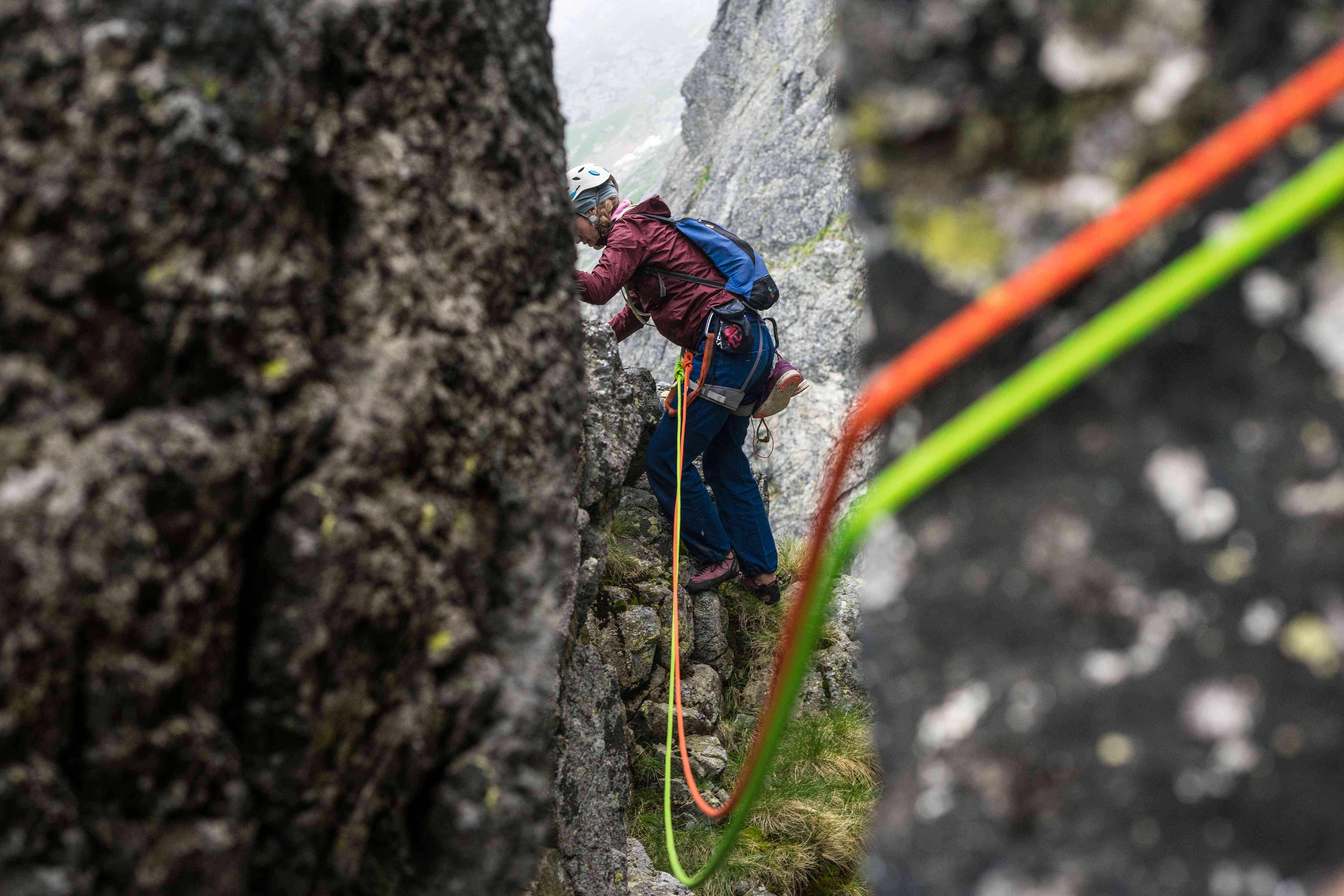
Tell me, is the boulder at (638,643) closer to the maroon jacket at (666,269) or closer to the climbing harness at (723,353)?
the climbing harness at (723,353)

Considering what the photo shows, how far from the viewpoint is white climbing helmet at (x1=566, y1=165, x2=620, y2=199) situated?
5.69 meters

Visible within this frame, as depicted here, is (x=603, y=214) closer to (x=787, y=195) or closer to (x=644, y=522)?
(x=644, y=522)

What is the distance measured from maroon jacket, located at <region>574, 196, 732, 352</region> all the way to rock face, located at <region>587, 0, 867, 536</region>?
607 centimetres

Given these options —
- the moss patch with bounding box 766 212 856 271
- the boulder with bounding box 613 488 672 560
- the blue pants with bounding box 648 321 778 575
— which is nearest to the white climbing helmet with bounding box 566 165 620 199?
the blue pants with bounding box 648 321 778 575

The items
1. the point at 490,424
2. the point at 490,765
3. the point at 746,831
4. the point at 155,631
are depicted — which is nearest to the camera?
the point at 155,631

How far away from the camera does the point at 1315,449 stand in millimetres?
887

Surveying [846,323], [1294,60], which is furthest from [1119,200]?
[846,323]

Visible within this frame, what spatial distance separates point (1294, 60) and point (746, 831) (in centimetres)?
509

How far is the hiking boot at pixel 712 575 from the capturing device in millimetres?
6527

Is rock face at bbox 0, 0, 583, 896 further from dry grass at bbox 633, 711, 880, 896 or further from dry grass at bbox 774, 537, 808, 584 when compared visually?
dry grass at bbox 774, 537, 808, 584

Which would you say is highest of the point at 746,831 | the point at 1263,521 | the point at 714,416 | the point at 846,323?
the point at 846,323

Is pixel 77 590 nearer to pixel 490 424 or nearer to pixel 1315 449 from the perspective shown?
pixel 490 424

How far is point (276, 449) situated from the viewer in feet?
4.12

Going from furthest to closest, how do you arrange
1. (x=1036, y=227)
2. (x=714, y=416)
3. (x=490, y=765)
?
(x=714, y=416)
(x=490, y=765)
(x=1036, y=227)
